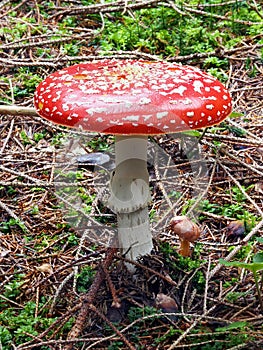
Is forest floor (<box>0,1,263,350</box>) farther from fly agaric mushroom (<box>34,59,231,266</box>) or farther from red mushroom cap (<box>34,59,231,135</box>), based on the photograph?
red mushroom cap (<box>34,59,231,135</box>)

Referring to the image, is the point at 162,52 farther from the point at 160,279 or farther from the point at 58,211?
the point at 160,279

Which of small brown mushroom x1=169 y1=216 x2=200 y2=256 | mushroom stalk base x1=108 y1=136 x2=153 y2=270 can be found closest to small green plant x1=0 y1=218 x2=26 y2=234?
mushroom stalk base x1=108 y1=136 x2=153 y2=270

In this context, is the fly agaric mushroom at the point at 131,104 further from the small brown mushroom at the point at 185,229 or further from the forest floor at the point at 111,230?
the forest floor at the point at 111,230

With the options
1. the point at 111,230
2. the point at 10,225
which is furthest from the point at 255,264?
the point at 10,225

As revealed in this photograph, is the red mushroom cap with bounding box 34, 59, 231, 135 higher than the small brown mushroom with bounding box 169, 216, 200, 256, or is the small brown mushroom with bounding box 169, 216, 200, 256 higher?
the red mushroom cap with bounding box 34, 59, 231, 135

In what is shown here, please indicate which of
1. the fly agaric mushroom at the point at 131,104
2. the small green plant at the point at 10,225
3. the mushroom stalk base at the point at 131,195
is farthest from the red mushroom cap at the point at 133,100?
the small green plant at the point at 10,225

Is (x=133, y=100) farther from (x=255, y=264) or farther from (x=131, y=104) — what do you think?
(x=255, y=264)

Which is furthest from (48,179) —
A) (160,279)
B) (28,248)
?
(160,279)
